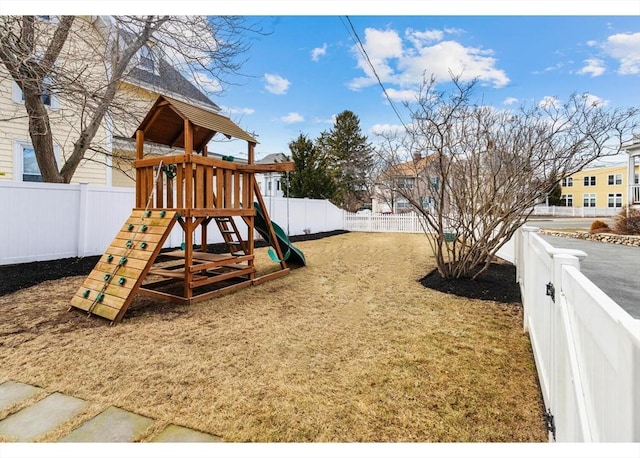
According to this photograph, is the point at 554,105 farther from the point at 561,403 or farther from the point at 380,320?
the point at 561,403

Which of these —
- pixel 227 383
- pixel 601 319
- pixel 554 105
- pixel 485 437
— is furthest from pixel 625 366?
pixel 554 105

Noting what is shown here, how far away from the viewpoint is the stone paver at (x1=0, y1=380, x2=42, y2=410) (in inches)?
78.0

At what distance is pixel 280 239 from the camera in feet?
20.4

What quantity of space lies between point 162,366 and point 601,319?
2.55 meters

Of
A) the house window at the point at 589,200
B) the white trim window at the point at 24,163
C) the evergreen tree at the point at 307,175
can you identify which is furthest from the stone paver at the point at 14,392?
the house window at the point at 589,200

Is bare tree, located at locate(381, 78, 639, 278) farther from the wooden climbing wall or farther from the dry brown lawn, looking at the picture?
the wooden climbing wall

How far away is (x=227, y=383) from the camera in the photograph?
221cm

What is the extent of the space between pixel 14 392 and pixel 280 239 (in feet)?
14.3

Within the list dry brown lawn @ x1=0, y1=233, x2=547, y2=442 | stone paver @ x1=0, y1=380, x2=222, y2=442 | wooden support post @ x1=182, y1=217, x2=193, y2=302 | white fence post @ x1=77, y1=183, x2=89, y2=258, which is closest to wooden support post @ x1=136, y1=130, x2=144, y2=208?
wooden support post @ x1=182, y1=217, x2=193, y2=302

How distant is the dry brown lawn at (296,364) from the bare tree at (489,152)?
1363mm

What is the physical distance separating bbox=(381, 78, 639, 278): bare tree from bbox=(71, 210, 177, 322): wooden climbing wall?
3.34m

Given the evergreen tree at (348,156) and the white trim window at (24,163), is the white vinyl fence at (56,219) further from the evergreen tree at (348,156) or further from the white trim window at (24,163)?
the evergreen tree at (348,156)

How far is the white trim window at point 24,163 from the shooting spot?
26.6ft
